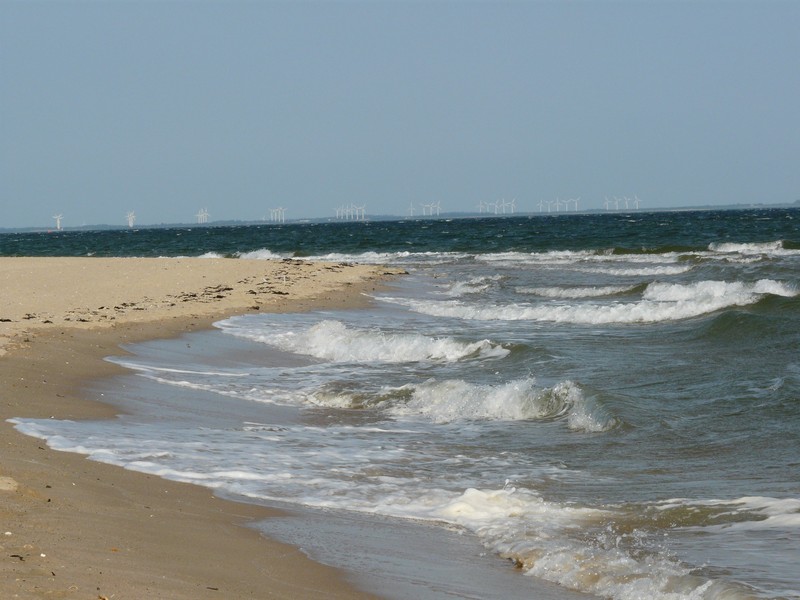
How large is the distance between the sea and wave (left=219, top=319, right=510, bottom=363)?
5 centimetres

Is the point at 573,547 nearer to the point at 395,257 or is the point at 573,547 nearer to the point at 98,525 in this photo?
the point at 98,525

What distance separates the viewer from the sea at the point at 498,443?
5918 millimetres

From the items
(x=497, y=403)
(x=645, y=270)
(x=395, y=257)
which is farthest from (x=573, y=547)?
(x=395, y=257)

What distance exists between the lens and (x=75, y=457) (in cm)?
762

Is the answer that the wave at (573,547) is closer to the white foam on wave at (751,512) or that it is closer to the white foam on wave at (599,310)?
the white foam on wave at (751,512)

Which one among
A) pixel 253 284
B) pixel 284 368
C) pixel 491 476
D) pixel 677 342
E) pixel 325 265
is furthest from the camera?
pixel 325 265

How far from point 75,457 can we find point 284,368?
22.7ft

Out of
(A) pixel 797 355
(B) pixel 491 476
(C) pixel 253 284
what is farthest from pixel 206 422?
(C) pixel 253 284

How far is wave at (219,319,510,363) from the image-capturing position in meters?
15.6

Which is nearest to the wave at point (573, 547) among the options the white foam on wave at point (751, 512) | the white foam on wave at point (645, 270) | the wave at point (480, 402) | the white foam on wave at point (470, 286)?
the white foam on wave at point (751, 512)

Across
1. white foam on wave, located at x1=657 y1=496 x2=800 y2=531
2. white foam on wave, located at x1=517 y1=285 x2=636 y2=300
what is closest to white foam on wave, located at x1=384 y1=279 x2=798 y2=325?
white foam on wave, located at x1=517 y1=285 x2=636 y2=300

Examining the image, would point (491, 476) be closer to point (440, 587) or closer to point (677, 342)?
point (440, 587)

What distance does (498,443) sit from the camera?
31.8ft

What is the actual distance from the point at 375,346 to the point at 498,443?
6.77 meters
